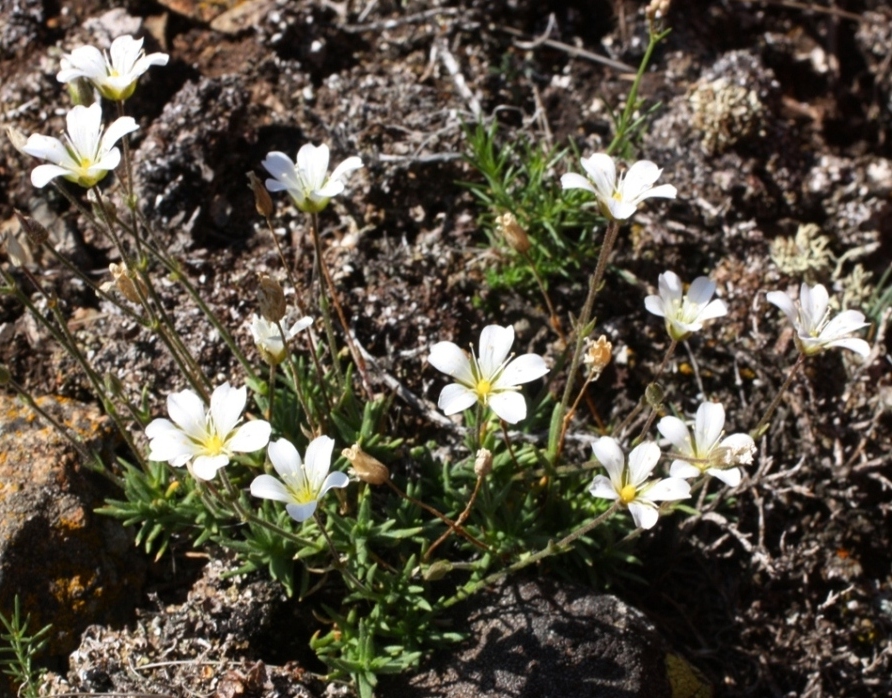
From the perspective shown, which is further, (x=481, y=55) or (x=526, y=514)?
(x=481, y=55)

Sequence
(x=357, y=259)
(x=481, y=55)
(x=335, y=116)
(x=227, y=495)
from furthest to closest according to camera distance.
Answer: (x=481, y=55), (x=335, y=116), (x=357, y=259), (x=227, y=495)

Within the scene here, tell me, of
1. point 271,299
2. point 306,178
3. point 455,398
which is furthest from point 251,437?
point 306,178

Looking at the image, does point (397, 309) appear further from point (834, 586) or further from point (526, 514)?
point (834, 586)

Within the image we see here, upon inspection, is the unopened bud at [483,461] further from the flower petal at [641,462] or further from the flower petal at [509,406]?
the flower petal at [641,462]

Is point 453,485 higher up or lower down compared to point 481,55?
lower down

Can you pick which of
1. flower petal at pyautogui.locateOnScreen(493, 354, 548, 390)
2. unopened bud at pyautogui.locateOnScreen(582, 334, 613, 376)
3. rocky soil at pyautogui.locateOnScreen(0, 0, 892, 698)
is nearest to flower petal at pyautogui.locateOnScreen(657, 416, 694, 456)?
unopened bud at pyautogui.locateOnScreen(582, 334, 613, 376)

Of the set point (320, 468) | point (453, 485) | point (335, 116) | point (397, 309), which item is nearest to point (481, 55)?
point (335, 116)

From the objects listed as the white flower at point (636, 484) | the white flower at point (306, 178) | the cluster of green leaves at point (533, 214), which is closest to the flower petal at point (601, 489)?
the white flower at point (636, 484)

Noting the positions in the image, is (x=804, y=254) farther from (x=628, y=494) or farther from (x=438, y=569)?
(x=438, y=569)
